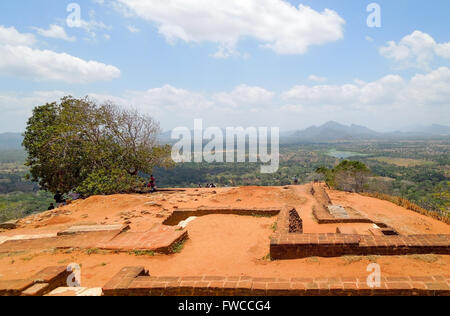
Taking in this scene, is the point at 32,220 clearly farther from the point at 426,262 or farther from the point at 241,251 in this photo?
the point at 426,262

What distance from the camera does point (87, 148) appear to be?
15508 mm

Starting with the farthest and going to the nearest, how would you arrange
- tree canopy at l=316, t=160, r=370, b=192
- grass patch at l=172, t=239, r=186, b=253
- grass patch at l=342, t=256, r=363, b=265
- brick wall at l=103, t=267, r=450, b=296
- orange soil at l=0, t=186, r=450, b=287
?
tree canopy at l=316, t=160, r=370, b=192
grass patch at l=172, t=239, r=186, b=253
grass patch at l=342, t=256, r=363, b=265
orange soil at l=0, t=186, r=450, b=287
brick wall at l=103, t=267, r=450, b=296

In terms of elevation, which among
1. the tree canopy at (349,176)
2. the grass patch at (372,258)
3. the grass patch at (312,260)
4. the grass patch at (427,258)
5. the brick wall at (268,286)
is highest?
the brick wall at (268,286)

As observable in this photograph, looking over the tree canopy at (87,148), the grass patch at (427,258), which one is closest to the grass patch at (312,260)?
the grass patch at (427,258)

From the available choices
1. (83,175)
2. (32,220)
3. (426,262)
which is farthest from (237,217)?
(83,175)

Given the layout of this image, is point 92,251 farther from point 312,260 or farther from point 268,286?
point 312,260

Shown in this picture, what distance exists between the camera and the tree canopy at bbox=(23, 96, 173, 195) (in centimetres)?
1478

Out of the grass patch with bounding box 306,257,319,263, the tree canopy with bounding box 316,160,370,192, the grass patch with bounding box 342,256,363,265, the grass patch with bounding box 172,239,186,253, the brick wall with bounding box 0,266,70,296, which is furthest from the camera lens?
the tree canopy with bounding box 316,160,370,192

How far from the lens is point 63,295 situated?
12.0 ft

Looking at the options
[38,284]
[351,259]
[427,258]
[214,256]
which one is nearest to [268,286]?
[351,259]

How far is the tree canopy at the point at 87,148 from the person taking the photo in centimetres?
1478

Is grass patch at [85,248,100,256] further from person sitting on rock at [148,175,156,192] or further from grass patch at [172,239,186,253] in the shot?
person sitting on rock at [148,175,156,192]

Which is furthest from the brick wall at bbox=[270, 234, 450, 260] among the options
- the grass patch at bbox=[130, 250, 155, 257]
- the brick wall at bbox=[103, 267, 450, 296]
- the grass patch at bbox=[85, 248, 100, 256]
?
the grass patch at bbox=[85, 248, 100, 256]

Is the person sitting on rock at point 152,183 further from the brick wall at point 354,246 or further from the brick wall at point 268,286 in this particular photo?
the brick wall at point 268,286
